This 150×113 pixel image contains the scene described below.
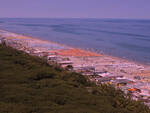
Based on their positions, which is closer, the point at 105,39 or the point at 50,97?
the point at 50,97

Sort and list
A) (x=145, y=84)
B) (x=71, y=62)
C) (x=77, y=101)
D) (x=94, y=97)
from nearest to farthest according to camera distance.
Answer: (x=77, y=101) < (x=94, y=97) < (x=145, y=84) < (x=71, y=62)

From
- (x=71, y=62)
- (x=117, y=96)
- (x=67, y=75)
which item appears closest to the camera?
(x=117, y=96)

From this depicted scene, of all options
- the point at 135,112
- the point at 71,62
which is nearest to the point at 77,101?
the point at 135,112

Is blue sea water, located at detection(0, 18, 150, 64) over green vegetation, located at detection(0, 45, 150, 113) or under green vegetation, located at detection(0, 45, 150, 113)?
under

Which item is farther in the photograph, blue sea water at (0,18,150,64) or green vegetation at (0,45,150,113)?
blue sea water at (0,18,150,64)

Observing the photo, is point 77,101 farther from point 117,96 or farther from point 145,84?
point 145,84

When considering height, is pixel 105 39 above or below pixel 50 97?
below

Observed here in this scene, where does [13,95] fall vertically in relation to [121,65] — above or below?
above

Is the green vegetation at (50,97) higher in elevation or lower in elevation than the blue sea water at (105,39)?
higher
